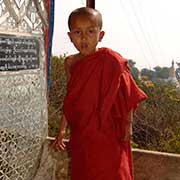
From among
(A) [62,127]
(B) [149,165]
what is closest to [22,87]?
(A) [62,127]

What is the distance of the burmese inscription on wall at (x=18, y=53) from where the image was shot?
2.18 m

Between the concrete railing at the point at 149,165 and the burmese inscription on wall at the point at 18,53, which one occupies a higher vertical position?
the burmese inscription on wall at the point at 18,53

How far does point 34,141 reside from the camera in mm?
2600

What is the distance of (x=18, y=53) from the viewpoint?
2.31 metres

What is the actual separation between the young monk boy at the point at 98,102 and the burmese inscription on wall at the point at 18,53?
10.2 inches

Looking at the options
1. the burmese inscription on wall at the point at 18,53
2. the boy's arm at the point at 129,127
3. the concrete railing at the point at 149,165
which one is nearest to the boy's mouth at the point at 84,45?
the burmese inscription on wall at the point at 18,53

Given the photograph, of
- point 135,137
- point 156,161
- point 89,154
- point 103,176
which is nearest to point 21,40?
point 89,154

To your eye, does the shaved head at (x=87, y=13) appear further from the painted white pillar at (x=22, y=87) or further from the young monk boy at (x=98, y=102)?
the painted white pillar at (x=22, y=87)

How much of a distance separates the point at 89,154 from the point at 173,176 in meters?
0.85

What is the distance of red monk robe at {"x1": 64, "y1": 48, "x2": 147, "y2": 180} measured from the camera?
2338mm

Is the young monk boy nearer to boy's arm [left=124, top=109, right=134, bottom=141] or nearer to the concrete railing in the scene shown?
boy's arm [left=124, top=109, right=134, bottom=141]

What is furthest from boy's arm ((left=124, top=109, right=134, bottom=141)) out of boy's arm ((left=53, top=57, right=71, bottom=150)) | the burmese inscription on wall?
the burmese inscription on wall

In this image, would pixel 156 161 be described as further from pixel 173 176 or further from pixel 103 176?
pixel 103 176

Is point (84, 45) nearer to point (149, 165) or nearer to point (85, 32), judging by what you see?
point (85, 32)
